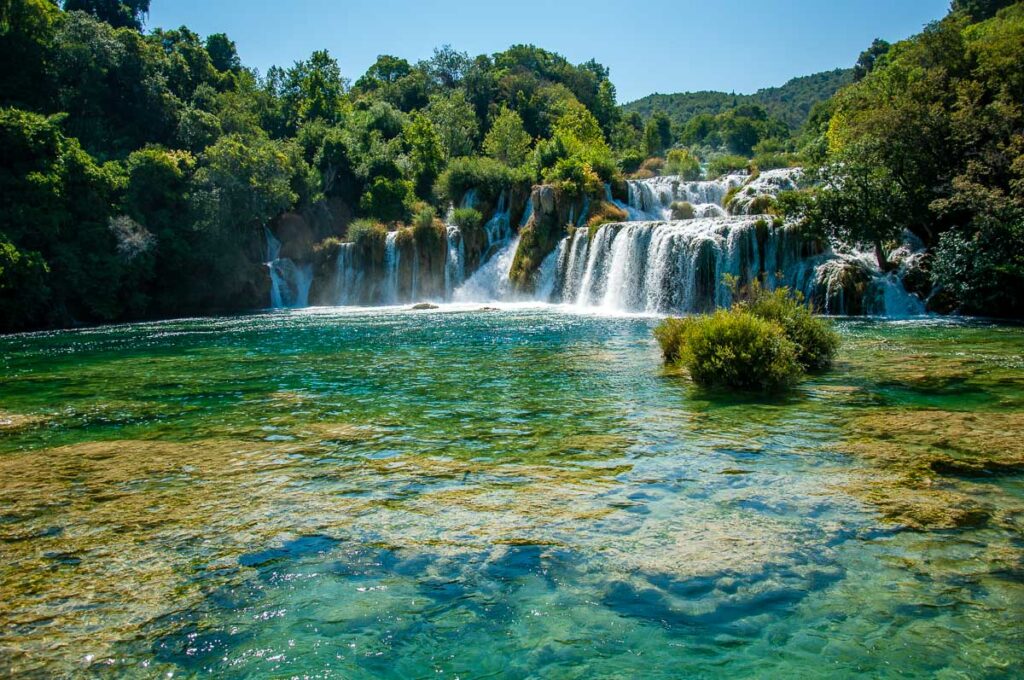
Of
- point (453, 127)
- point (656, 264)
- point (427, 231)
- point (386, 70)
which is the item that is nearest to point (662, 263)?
point (656, 264)

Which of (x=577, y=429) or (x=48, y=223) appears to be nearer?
(x=577, y=429)

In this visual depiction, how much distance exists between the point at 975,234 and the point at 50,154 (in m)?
38.9

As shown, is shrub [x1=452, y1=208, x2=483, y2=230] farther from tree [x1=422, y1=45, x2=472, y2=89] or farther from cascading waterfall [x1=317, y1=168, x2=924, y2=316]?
tree [x1=422, y1=45, x2=472, y2=89]

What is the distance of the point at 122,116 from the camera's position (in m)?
45.2

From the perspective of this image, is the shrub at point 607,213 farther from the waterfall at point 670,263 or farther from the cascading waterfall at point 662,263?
the waterfall at point 670,263

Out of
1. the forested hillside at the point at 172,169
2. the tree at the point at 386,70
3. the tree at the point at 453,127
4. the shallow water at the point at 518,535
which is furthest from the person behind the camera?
the tree at the point at 386,70

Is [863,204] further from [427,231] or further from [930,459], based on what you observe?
[427,231]

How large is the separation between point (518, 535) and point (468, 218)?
3722cm

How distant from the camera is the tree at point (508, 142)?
55.4m

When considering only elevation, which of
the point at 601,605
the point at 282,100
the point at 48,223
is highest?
the point at 282,100

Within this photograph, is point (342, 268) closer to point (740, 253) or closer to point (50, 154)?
point (50, 154)

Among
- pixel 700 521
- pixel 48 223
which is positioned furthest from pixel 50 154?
pixel 700 521

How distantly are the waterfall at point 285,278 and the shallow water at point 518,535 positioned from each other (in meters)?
31.6

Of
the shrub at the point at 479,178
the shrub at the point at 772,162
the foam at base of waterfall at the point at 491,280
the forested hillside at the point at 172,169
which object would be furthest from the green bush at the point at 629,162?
the foam at base of waterfall at the point at 491,280
